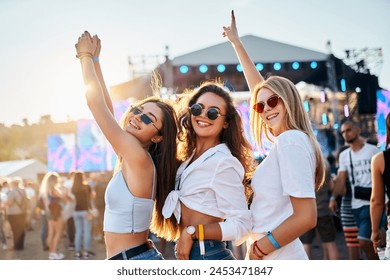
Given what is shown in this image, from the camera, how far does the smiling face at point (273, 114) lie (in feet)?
5.33

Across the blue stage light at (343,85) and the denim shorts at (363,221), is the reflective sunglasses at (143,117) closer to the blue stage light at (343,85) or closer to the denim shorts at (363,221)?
the denim shorts at (363,221)

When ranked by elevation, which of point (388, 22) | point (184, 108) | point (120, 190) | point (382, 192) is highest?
point (388, 22)

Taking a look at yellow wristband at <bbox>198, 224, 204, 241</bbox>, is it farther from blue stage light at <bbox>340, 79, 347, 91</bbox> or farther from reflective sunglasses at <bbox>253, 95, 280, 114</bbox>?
blue stage light at <bbox>340, 79, 347, 91</bbox>

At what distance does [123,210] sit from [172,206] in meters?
0.17

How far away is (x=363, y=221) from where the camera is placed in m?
3.43

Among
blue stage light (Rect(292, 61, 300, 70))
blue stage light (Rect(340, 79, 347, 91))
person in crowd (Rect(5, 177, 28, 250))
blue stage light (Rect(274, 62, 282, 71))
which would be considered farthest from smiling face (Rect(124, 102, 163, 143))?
blue stage light (Rect(340, 79, 347, 91))

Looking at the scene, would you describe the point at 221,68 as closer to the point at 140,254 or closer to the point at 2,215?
the point at 2,215

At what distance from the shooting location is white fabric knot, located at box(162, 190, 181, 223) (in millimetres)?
1619

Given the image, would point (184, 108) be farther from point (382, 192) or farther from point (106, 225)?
point (382, 192)

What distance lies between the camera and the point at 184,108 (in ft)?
5.99

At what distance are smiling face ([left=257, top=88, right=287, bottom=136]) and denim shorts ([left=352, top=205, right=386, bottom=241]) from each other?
78.4 inches

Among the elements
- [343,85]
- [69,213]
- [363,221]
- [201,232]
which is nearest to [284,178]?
[201,232]
